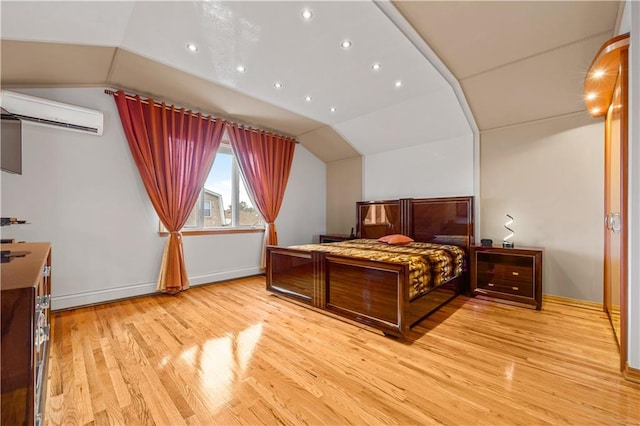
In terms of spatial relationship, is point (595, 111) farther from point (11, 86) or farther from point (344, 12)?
point (11, 86)

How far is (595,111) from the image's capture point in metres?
2.83

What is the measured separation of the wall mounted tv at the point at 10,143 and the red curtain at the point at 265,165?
2.31 meters

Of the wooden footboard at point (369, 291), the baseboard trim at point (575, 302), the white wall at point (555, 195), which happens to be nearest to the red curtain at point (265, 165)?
the wooden footboard at point (369, 291)

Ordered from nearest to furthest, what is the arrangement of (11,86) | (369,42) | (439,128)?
(369,42) → (11,86) → (439,128)

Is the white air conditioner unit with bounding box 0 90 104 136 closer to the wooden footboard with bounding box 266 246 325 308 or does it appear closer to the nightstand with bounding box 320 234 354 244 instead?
the wooden footboard with bounding box 266 246 325 308

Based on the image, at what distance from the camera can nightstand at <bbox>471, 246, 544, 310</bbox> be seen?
9.64 ft

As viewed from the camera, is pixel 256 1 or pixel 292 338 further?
pixel 292 338

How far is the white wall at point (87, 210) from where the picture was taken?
2.76 meters

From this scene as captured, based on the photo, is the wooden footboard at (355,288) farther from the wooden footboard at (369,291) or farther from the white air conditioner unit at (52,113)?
the white air conditioner unit at (52,113)

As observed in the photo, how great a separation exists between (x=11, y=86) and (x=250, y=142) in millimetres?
2659

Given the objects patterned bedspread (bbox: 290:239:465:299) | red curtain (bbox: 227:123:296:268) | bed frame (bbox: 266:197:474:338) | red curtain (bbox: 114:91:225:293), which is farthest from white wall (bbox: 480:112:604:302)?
red curtain (bbox: 114:91:225:293)

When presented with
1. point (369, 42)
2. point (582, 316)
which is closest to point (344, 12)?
point (369, 42)

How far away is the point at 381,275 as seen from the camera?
242cm

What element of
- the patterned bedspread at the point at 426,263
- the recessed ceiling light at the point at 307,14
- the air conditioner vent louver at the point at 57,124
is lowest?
the patterned bedspread at the point at 426,263
